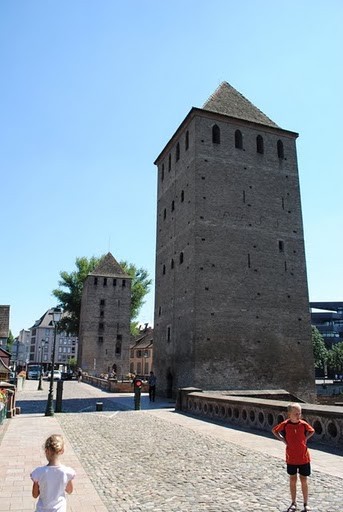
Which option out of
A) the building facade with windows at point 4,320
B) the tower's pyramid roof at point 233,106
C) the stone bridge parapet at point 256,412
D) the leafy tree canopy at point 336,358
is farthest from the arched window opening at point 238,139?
the leafy tree canopy at point 336,358

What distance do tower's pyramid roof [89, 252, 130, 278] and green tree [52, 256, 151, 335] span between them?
194 cm

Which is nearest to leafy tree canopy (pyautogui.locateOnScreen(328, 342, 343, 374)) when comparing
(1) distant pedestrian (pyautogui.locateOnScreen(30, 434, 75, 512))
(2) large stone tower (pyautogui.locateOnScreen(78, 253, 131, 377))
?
(2) large stone tower (pyautogui.locateOnScreen(78, 253, 131, 377))

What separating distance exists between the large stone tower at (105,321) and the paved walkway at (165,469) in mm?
42167

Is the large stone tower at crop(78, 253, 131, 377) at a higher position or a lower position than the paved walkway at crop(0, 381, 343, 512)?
higher

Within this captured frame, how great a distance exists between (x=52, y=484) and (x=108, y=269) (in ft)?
180

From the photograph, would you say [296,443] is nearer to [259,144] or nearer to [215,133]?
[215,133]

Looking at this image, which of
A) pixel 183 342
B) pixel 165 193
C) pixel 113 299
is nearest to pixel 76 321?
pixel 113 299

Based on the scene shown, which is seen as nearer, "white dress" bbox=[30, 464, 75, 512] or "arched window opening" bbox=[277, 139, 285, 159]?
"white dress" bbox=[30, 464, 75, 512]

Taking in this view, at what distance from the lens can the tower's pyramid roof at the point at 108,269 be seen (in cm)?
5709

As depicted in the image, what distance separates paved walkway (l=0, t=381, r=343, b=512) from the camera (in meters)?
5.76

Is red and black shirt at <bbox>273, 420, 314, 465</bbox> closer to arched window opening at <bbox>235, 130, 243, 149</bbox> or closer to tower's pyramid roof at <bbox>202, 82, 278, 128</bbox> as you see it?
arched window opening at <bbox>235, 130, 243, 149</bbox>

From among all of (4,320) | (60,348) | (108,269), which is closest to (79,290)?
(108,269)

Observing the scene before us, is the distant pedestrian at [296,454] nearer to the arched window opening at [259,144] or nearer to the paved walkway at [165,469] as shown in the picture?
the paved walkway at [165,469]

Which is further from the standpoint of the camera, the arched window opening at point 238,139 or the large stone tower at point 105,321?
the large stone tower at point 105,321
